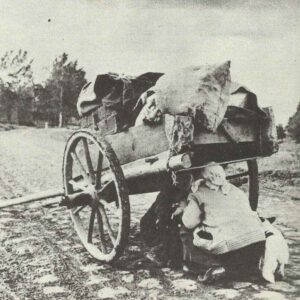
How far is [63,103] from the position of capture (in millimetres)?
18031

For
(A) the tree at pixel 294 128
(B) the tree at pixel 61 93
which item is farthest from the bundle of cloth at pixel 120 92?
(B) the tree at pixel 61 93

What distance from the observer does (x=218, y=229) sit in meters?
3.16

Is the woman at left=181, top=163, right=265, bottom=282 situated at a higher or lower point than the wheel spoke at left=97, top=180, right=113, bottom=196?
lower

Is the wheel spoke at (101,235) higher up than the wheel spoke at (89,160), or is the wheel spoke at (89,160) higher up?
the wheel spoke at (89,160)

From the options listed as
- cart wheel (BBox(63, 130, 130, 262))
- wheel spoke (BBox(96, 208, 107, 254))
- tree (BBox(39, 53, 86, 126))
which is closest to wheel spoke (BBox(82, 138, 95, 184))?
cart wheel (BBox(63, 130, 130, 262))

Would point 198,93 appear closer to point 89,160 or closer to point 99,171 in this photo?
point 99,171

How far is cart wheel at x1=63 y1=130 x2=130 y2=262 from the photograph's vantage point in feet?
10.9

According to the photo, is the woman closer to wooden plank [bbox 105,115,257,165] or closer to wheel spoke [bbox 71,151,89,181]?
wooden plank [bbox 105,115,257,165]

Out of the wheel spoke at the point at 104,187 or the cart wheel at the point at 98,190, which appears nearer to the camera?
the cart wheel at the point at 98,190

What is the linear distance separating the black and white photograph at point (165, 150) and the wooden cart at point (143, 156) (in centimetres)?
1

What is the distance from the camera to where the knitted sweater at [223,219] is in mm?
3104

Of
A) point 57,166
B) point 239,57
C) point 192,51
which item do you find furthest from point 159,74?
point 57,166

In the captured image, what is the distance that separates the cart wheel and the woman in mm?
464

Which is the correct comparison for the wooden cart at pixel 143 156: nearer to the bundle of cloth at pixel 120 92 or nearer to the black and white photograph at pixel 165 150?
the black and white photograph at pixel 165 150
